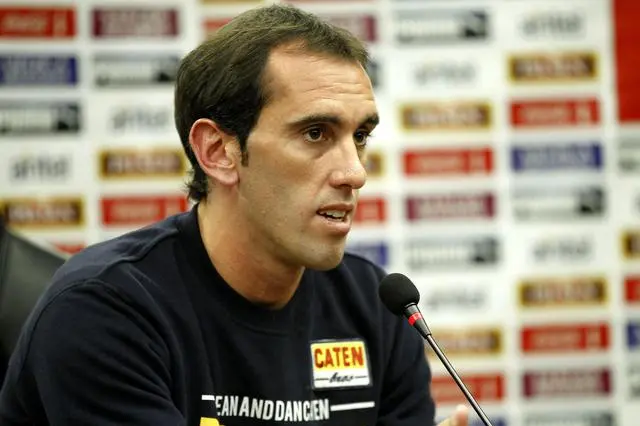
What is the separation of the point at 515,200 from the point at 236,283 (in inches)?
97.0

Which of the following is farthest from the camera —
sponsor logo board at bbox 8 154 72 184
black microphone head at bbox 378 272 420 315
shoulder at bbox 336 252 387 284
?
sponsor logo board at bbox 8 154 72 184

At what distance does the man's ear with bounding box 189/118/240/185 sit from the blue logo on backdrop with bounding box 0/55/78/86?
2215 mm

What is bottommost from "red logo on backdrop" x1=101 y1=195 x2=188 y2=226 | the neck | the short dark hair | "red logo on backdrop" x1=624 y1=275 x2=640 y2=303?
"red logo on backdrop" x1=624 y1=275 x2=640 y2=303

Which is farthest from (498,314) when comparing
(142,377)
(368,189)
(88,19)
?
(142,377)

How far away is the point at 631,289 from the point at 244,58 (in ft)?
9.17

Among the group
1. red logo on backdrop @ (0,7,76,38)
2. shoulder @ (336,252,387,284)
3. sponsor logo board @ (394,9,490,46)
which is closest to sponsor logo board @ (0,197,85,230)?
red logo on backdrop @ (0,7,76,38)

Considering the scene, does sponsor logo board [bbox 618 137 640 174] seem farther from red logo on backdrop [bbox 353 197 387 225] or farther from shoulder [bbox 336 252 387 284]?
shoulder [bbox 336 252 387 284]

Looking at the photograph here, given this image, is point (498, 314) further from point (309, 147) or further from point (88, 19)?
point (309, 147)

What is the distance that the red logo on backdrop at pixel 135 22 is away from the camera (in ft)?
12.9

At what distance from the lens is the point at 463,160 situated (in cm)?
407

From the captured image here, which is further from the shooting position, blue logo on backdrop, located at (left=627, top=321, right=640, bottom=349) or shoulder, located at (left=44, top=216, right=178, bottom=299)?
blue logo on backdrop, located at (left=627, top=321, right=640, bottom=349)

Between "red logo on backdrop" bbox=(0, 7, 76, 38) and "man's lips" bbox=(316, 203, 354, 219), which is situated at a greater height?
"red logo on backdrop" bbox=(0, 7, 76, 38)

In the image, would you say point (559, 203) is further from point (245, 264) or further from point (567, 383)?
point (245, 264)

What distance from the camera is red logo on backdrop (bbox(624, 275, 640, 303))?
4133mm
